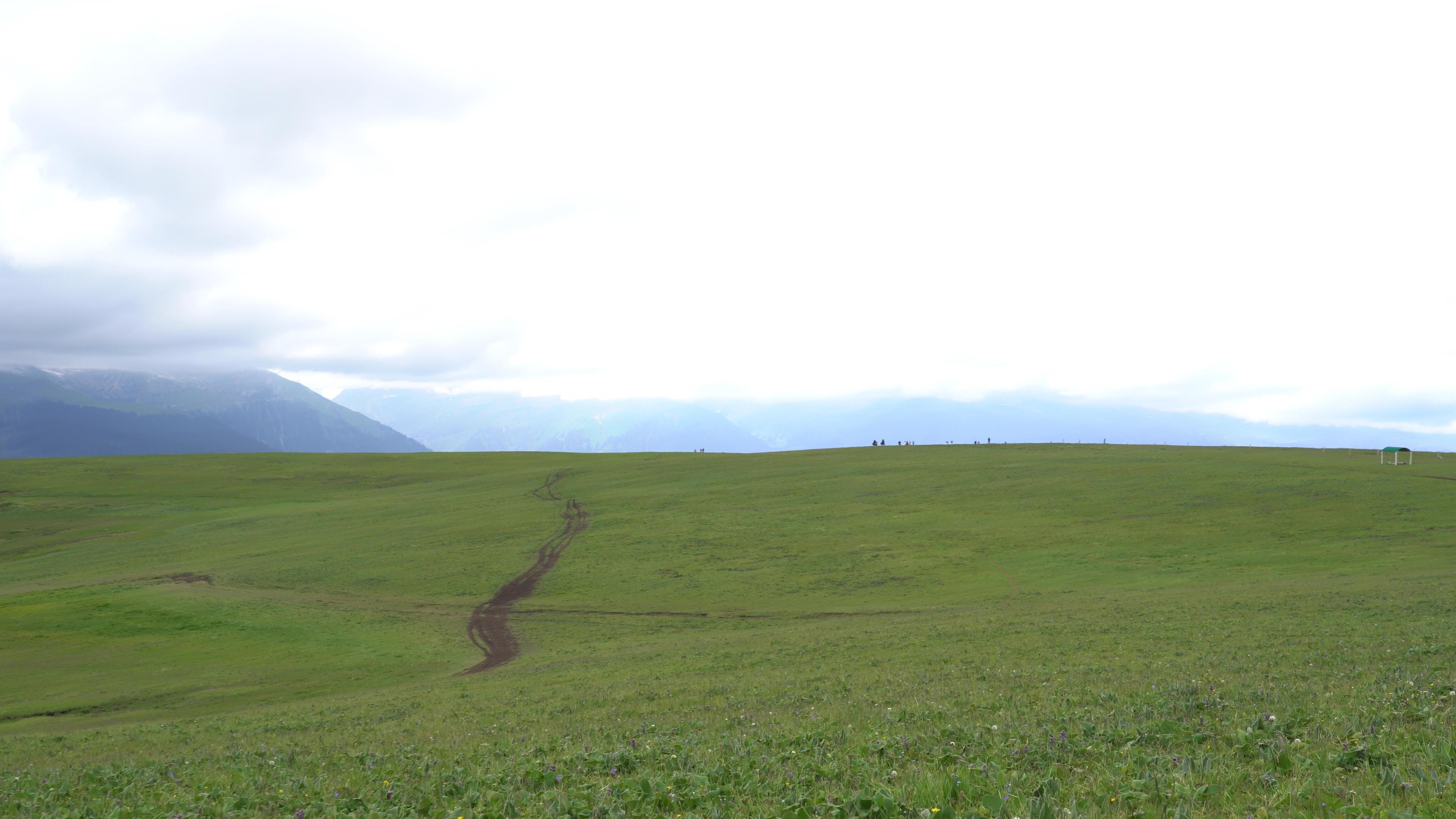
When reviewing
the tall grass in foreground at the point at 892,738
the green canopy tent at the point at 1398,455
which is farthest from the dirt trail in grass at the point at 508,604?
the green canopy tent at the point at 1398,455

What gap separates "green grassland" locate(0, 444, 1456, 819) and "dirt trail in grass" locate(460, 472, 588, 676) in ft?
3.41

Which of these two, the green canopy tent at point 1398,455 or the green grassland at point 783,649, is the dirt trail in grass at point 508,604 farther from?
the green canopy tent at point 1398,455

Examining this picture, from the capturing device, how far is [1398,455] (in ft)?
263

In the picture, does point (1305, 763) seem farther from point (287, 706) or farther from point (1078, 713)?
point (287, 706)

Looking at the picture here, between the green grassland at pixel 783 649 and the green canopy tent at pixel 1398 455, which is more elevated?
the green canopy tent at pixel 1398 455

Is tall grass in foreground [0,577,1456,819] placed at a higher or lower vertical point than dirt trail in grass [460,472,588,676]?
higher

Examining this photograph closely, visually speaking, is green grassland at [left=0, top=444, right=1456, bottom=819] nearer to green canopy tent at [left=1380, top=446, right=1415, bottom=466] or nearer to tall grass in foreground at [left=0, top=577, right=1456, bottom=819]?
tall grass in foreground at [left=0, top=577, right=1456, bottom=819]

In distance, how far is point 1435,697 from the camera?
10016 mm

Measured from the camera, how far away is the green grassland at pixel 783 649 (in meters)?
8.22

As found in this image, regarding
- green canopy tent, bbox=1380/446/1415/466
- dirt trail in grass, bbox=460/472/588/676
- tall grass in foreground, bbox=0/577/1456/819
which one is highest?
green canopy tent, bbox=1380/446/1415/466

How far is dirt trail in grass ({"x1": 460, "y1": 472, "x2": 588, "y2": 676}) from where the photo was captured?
38.2m

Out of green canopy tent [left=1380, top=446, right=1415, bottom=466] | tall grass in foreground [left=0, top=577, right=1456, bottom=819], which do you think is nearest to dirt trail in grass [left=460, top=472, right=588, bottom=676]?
tall grass in foreground [left=0, top=577, right=1456, bottom=819]

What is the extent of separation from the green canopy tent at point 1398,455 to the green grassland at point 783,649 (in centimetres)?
329

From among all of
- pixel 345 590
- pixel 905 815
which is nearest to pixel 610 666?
pixel 905 815
